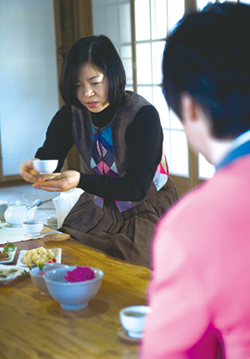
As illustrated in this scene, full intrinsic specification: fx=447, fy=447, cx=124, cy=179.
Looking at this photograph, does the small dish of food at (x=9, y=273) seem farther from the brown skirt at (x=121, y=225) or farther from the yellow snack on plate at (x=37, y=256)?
the brown skirt at (x=121, y=225)

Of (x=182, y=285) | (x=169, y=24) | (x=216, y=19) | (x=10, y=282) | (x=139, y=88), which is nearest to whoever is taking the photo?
(x=182, y=285)

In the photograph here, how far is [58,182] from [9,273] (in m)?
0.44

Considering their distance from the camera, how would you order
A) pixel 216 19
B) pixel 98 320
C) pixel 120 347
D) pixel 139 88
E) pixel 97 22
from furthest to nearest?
pixel 97 22 < pixel 139 88 < pixel 98 320 < pixel 120 347 < pixel 216 19

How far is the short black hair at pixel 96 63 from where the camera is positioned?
182 centimetres

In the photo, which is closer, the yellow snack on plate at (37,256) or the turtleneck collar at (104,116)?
the yellow snack on plate at (37,256)

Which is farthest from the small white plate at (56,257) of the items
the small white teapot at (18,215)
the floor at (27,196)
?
the floor at (27,196)

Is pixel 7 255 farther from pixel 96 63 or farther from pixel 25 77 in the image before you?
pixel 25 77

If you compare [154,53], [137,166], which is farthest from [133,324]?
[154,53]

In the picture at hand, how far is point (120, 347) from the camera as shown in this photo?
2.94 feet

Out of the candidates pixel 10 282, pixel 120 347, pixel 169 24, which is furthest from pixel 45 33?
pixel 120 347

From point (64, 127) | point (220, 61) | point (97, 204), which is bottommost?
point (97, 204)

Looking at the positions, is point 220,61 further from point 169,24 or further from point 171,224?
point 169,24

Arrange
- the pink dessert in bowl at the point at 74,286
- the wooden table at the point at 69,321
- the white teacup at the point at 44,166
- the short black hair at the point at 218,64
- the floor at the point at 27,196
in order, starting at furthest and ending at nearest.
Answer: the floor at the point at 27,196 < the white teacup at the point at 44,166 < the pink dessert in bowl at the point at 74,286 < the wooden table at the point at 69,321 < the short black hair at the point at 218,64

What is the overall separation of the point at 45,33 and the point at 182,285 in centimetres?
544
